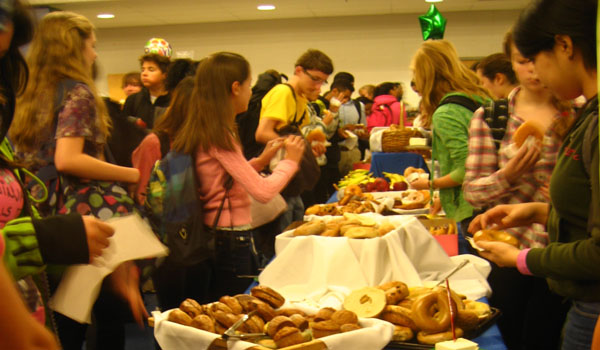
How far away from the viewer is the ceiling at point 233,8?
11.4 m

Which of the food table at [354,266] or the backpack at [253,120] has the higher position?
the backpack at [253,120]

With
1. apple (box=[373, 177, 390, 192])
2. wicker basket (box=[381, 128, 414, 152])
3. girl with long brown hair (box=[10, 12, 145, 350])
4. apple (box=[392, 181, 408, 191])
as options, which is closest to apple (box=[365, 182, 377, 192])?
apple (box=[373, 177, 390, 192])

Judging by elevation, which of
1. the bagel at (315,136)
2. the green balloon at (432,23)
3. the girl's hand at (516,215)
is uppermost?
the green balloon at (432,23)

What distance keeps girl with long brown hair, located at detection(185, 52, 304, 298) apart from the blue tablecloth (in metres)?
3.46

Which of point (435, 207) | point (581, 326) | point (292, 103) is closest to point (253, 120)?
point (292, 103)

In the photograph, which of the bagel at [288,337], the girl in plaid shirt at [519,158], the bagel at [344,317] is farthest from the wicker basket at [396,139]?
the bagel at [288,337]

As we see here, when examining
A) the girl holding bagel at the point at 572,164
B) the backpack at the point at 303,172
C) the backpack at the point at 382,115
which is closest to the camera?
the girl holding bagel at the point at 572,164

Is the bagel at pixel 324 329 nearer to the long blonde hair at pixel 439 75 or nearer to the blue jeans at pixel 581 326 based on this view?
the blue jeans at pixel 581 326

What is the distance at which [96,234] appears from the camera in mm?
1143

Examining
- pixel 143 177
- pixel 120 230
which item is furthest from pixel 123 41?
pixel 120 230

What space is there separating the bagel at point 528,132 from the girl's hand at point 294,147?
38.0 inches

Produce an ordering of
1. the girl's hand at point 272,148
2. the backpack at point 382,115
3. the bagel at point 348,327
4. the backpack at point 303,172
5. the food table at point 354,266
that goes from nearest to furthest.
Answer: the bagel at point 348,327 < the food table at point 354,266 < the girl's hand at point 272,148 < the backpack at point 303,172 < the backpack at point 382,115

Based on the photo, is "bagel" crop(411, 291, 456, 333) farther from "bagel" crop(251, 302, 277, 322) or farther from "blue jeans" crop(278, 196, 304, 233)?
"blue jeans" crop(278, 196, 304, 233)

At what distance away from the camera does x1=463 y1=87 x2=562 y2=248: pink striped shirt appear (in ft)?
7.24
